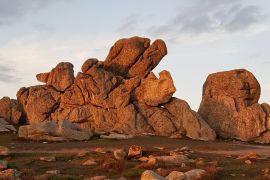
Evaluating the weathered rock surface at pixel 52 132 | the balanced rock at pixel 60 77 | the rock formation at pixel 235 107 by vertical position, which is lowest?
the weathered rock surface at pixel 52 132

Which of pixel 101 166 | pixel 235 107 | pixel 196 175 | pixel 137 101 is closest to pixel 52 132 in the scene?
pixel 137 101

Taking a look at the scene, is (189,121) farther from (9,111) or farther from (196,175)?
(196,175)

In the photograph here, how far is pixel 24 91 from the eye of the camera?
220 feet

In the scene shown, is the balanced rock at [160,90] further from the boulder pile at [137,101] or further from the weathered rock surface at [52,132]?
the weathered rock surface at [52,132]

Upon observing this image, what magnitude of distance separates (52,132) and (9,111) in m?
18.9

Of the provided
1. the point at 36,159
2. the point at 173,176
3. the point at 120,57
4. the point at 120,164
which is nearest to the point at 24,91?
the point at 120,57

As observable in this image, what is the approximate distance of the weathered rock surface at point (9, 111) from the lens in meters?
65.2

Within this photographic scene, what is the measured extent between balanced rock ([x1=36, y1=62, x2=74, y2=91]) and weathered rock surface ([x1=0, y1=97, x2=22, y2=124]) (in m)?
5.65

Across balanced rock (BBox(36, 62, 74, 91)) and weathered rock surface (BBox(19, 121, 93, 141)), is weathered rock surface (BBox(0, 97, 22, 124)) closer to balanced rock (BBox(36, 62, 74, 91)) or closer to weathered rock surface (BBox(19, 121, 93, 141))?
balanced rock (BBox(36, 62, 74, 91))

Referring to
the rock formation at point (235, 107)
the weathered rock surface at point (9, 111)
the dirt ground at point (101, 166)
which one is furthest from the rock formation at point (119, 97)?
the dirt ground at point (101, 166)

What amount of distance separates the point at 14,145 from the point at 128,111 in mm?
19711

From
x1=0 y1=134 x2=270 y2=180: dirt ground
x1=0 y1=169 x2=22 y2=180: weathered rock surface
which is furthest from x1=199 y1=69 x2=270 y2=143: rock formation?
x1=0 y1=169 x2=22 y2=180: weathered rock surface

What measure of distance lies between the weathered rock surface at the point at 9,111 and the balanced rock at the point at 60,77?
18.5 feet

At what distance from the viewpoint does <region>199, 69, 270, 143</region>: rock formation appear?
62.3m
